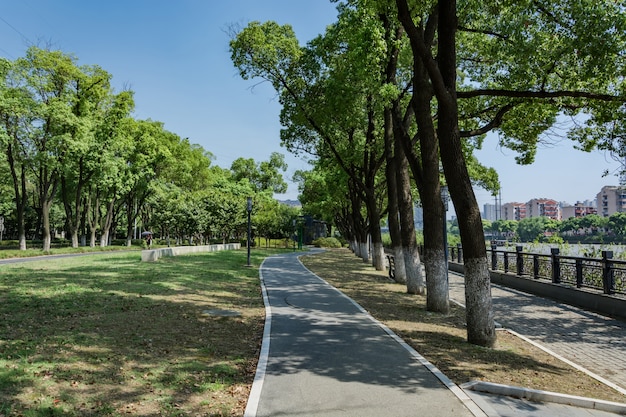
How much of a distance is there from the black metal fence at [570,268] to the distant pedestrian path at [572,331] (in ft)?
2.95

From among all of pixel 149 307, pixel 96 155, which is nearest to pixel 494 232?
pixel 96 155

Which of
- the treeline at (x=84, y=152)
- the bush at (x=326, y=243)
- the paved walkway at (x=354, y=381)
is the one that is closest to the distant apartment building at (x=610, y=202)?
the bush at (x=326, y=243)

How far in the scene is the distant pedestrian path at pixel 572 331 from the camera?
7.25m

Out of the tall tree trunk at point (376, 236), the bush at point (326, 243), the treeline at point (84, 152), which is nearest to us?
the tall tree trunk at point (376, 236)

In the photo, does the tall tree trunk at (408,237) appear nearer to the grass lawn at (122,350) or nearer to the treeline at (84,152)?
the grass lawn at (122,350)

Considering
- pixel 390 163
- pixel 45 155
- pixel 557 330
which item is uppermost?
pixel 45 155

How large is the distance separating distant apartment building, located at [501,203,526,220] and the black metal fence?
591 ft

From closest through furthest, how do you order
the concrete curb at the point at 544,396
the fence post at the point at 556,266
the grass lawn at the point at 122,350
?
1. the grass lawn at the point at 122,350
2. the concrete curb at the point at 544,396
3. the fence post at the point at 556,266

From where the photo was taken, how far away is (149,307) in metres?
9.88

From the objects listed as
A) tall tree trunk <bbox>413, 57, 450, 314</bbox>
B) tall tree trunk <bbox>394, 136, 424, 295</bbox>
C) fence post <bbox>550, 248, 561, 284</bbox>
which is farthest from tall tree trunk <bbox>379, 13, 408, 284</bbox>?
fence post <bbox>550, 248, 561, 284</bbox>

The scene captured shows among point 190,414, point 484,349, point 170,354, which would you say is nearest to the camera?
point 190,414

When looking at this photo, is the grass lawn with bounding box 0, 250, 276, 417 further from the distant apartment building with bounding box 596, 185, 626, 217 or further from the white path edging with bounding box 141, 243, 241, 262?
the distant apartment building with bounding box 596, 185, 626, 217

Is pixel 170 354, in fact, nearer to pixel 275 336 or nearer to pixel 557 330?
pixel 275 336

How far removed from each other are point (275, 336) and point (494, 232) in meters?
111
